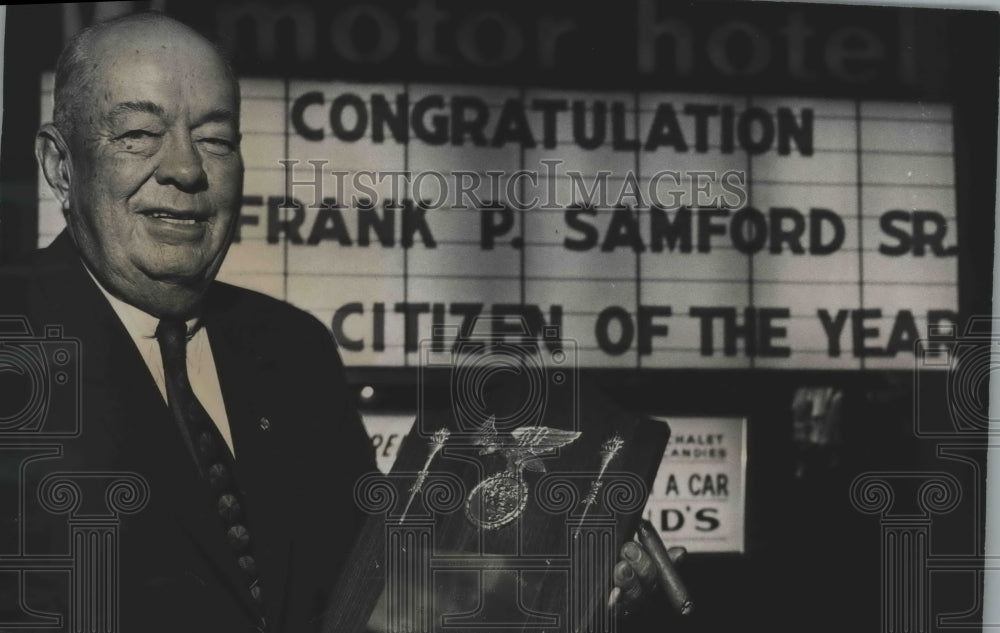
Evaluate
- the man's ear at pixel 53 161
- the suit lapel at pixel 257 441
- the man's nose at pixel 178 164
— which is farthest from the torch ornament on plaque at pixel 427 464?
the man's ear at pixel 53 161

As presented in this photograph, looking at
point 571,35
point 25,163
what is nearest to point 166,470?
point 25,163

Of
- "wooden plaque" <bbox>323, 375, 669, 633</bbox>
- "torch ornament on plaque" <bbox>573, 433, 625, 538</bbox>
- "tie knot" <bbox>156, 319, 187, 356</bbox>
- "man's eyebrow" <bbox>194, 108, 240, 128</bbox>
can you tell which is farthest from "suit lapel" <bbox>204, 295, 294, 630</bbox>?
"torch ornament on plaque" <bbox>573, 433, 625, 538</bbox>

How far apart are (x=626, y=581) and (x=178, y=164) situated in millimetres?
2072

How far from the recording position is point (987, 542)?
4.69 metres

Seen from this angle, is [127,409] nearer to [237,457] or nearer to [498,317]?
[237,457]

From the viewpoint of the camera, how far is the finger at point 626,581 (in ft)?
14.6

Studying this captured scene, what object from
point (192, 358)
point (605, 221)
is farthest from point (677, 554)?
point (192, 358)

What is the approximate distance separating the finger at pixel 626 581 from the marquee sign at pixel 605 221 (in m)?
0.70

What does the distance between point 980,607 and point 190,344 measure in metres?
2.95

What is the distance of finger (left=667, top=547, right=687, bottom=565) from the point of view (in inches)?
179

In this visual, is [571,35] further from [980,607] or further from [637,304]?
[980,607]

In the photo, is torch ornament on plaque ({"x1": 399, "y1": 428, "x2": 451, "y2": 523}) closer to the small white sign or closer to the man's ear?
the small white sign

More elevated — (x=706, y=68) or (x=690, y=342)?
(x=706, y=68)

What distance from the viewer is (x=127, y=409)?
4.29 metres
